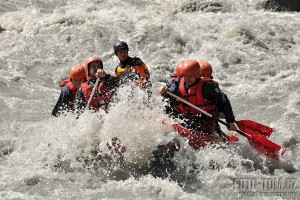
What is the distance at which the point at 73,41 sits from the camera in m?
12.3

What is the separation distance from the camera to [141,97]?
21.9 ft

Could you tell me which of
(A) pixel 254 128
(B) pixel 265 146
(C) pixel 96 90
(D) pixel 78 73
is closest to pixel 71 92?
(D) pixel 78 73

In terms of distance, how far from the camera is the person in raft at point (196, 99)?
6373 mm

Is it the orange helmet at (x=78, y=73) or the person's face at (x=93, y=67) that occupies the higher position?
the person's face at (x=93, y=67)

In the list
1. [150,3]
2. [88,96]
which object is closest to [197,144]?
[88,96]

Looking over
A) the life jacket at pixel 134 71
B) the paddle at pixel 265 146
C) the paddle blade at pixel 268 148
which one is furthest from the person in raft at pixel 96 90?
the paddle blade at pixel 268 148

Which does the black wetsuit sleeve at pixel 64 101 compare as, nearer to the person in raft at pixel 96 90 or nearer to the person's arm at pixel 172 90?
the person in raft at pixel 96 90

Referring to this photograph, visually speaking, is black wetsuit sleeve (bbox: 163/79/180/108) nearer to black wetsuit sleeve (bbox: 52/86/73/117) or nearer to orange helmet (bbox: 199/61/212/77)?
orange helmet (bbox: 199/61/212/77)

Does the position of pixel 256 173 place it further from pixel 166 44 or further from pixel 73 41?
pixel 73 41

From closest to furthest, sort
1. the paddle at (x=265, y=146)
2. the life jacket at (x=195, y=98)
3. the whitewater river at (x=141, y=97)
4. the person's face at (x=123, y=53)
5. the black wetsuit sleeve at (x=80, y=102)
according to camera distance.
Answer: the whitewater river at (x=141, y=97), the life jacket at (x=195, y=98), the paddle at (x=265, y=146), the black wetsuit sleeve at (x=80, y=102), the person's face at (x=123, y=53)

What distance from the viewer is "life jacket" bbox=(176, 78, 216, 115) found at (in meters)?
6.49

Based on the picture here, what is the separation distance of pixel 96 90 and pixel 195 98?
4.61 ft

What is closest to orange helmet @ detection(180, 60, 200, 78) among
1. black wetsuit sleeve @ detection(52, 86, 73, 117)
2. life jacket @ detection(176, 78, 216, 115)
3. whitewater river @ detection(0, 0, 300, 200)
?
life jacket @ detection(176, 78, 216, 115)

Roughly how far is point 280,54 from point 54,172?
7.35 m
